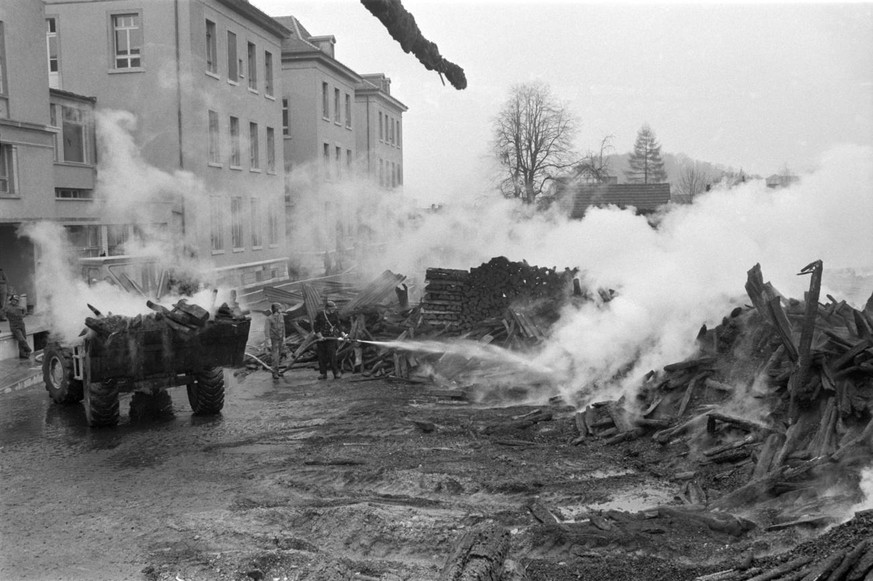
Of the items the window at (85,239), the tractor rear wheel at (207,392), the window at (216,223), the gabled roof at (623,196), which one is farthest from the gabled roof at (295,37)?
the tractor rear wheel at (207,392)

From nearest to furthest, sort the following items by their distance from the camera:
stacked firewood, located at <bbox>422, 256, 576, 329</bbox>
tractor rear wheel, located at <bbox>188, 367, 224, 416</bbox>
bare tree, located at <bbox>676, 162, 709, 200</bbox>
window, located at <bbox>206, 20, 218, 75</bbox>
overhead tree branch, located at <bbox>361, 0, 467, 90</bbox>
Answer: overhead tree branch, located at <bbox>361, 0, 467, 90</bbox>, tractor rear wheel, located at <bbox>188, 367, 224, 416</bbox>, stacked firewood, located at <bbox>422, 256, 576, 329</bbox>, window, located at <bbox>206, 20, 218, 75</bbox>, bare tree, located at <bbox>676, 162, 709, 200</bbox>

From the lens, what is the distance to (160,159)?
26.9m

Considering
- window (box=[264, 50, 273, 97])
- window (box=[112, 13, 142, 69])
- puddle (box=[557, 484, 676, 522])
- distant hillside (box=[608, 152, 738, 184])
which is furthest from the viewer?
distant hillside (box=[608, 152, 738, 184])

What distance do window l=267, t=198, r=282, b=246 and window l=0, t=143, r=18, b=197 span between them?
12.3m

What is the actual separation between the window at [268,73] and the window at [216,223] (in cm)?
670

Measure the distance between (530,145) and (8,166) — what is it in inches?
975

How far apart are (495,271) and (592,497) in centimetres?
960

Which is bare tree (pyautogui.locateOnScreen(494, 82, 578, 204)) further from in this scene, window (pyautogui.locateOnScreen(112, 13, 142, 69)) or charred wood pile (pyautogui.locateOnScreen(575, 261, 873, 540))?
charred wood pile (pyautogui.locateOnScreen(575, 261, 873, 540))

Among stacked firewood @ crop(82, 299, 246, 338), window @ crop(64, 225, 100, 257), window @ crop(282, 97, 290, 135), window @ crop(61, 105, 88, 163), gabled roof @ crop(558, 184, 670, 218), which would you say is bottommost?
stacked firewood @ crop(82, 299, 246, 338)

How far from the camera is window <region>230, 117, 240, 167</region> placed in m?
31.7

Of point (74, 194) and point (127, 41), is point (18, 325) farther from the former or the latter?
point (127, 41)

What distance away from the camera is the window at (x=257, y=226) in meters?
33.2

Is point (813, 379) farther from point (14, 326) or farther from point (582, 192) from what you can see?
point (582, 192)

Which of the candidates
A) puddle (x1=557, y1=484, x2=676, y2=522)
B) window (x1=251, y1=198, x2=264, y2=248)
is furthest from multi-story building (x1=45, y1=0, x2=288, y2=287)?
puddle (x1=557, y1=484, x2=676, y2=522)
